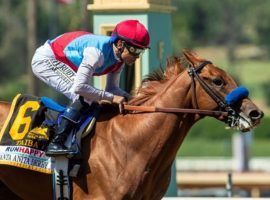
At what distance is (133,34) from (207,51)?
60.3 meters

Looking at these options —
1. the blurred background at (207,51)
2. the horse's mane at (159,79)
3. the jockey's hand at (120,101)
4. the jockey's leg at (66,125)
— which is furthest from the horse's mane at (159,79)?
the blurred background at (207,51)

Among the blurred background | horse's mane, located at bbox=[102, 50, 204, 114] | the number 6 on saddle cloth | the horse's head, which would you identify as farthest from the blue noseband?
the blurred background

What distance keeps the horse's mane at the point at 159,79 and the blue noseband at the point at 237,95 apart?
450 mm

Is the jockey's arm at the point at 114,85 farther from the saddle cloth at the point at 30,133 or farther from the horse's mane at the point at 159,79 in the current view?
the saddle cloth at the point at 30,133

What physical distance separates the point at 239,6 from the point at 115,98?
65.0 m

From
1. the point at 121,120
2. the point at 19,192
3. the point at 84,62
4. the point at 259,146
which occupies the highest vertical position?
the point at 84,62

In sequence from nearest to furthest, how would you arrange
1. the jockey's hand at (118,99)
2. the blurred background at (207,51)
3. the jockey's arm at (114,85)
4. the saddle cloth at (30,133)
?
the jockey's hand at (118,99) < the saddle cloth at (30,133) < the jockey's arm at (114,85) < the blurred background at (207,51)

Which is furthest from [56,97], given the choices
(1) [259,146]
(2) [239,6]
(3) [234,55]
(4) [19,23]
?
(2) [239,6]

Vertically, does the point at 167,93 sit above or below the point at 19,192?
above

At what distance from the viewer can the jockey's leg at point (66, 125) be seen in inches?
259

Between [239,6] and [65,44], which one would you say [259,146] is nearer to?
[65,44]

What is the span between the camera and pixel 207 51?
218 ft

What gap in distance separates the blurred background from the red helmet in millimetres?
5499

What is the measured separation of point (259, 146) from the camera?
29797mm
